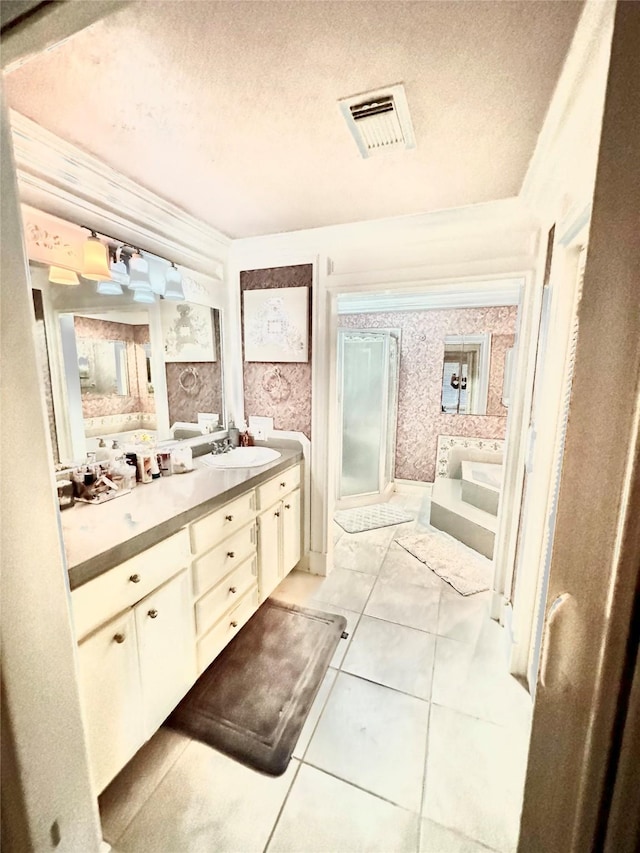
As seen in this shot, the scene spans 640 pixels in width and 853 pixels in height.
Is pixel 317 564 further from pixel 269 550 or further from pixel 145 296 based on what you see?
pixel 145 296

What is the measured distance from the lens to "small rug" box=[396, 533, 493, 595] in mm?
2492

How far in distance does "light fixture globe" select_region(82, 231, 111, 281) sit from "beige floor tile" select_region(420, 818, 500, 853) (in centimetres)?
262

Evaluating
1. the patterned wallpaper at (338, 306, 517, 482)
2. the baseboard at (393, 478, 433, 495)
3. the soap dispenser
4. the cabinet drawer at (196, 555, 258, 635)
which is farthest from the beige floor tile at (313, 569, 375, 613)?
the patterned wallpaper at (338, 306, 517, 482)

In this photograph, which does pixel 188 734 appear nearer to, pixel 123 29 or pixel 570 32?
pixel 123 29

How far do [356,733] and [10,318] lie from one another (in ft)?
6.24

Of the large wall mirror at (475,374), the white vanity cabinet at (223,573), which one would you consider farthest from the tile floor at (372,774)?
the large wall mirror at (475,374)

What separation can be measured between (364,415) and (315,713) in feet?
9.34

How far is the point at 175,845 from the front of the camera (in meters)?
1.09

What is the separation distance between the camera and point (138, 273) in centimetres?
185

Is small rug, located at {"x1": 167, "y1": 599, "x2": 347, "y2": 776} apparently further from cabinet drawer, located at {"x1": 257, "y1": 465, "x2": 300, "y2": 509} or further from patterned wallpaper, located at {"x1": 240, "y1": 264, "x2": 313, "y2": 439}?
patterned wallpaper, located at {"x1": 240, "y1": 264, "x2": 313, "y2": 439}

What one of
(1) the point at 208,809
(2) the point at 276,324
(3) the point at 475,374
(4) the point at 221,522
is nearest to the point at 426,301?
(3) the point at 475,374

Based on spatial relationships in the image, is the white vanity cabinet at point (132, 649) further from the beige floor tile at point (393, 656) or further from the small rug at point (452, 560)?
the small rug at point (452, 560)

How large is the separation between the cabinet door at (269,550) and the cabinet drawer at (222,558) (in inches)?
3.4

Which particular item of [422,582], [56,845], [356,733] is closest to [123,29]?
[56,845]
